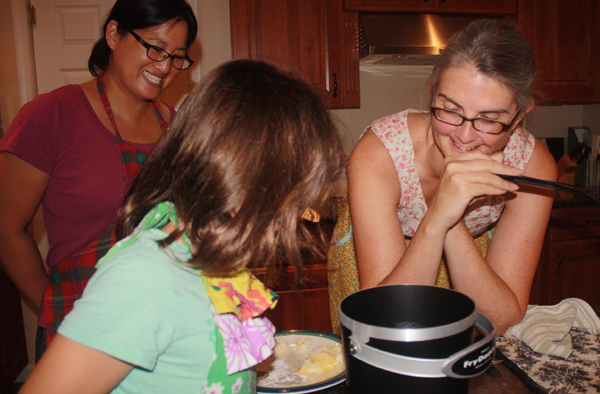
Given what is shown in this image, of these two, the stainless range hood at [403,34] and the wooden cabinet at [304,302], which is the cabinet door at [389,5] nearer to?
the stainless range hood at [403,34]

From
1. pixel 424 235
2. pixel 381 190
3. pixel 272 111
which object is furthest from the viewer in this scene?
pixel 381 190

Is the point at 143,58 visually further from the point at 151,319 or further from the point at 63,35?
the point at 63,35

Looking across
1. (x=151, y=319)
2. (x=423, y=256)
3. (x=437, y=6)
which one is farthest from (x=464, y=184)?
(x=437, y=6)

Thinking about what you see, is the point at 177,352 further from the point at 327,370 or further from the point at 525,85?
the point at 525,85

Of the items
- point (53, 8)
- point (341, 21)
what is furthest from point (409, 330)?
point (53, 8)

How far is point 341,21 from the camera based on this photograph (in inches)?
94.7

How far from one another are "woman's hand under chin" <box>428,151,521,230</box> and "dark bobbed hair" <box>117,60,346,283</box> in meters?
0.27

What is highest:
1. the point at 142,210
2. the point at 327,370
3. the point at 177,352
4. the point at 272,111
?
the point at 272,111

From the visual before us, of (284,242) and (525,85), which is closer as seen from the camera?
(284,242)

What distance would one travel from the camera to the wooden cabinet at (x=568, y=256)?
101 inches

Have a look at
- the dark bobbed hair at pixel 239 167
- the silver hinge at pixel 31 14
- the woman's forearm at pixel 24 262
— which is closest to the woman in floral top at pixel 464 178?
the dark bobbed hair at pixel 239 167

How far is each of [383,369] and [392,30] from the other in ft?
7.34

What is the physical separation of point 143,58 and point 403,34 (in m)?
1.64

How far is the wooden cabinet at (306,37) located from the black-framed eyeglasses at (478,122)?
57.5 inches
